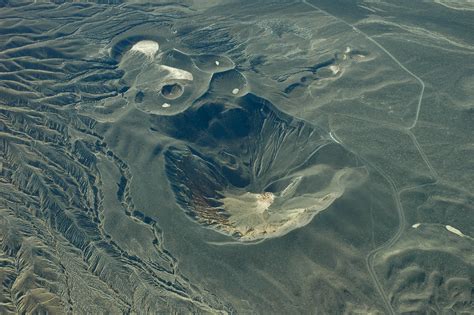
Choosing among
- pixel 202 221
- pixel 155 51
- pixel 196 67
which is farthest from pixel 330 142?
pixel 155 51

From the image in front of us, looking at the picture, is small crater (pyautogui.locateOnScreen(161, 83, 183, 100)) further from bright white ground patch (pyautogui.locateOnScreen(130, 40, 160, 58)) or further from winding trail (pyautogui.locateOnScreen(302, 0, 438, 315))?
winding trail (pyautogui.locateOnScreen(302, 0, 438, 315))

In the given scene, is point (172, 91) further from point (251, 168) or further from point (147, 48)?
point (251, 168)

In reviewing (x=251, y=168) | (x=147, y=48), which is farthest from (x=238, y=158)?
(x=147, y=48)

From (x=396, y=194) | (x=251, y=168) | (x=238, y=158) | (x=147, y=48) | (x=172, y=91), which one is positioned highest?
(x=147, y=48)

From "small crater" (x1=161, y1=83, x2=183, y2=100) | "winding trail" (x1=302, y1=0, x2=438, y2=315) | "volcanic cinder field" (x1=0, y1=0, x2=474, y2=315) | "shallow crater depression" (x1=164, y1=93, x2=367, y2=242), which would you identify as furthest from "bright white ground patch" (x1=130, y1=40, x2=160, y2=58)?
"winding trail" (x1=302, y1=0, x2=438, y2=315)

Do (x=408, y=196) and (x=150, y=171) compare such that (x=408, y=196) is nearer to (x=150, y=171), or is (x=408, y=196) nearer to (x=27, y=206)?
(x=150, y=171)
